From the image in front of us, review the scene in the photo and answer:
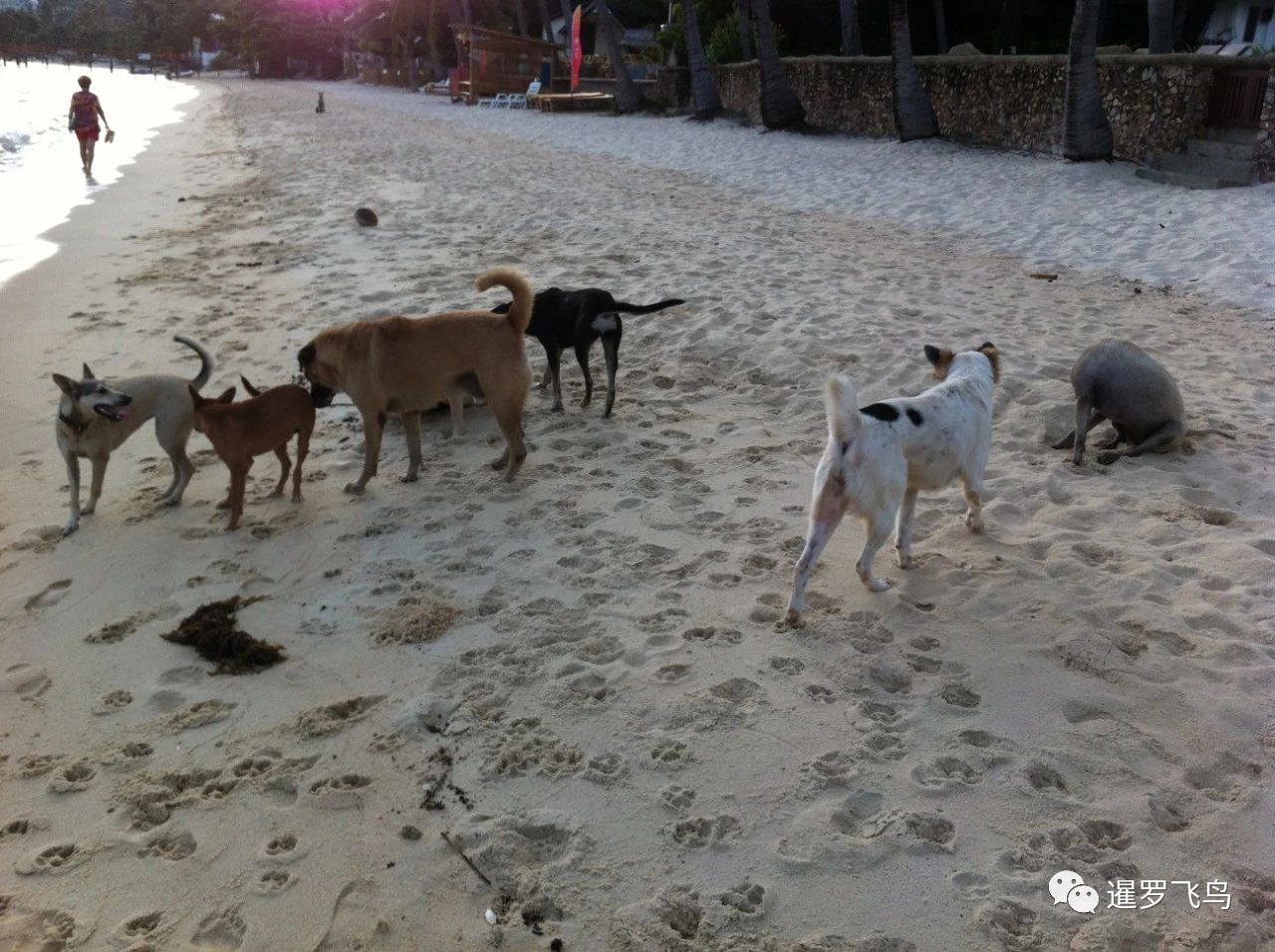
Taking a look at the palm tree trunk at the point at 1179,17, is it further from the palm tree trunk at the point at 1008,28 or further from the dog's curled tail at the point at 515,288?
the dog's curled tail at the point at 515,288

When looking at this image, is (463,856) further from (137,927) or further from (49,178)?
(49,178)

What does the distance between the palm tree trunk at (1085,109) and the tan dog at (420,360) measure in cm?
1290

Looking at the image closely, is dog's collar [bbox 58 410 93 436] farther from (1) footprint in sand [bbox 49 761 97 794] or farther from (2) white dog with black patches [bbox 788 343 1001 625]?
(2) white dog with black patches [bbox 788 343 1001 625]

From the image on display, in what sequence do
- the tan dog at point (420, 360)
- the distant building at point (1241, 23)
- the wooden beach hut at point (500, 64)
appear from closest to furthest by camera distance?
the tan dog at point (420, 360) → the distant building at point (1241, 23) → the wooden beach hut at point (500, 64)

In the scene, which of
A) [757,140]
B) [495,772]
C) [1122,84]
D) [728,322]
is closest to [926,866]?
[495,772]

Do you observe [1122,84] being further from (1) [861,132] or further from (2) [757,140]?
(2) [757,140]

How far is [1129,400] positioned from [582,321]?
3546mm

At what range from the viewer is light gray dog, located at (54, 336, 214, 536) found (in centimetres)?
487

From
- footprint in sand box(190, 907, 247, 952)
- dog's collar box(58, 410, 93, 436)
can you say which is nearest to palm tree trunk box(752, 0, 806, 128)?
dog's collar box(58, 410, 93, 436)

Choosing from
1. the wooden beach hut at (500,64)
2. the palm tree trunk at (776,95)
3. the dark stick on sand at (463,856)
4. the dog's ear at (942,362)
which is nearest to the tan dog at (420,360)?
the dog's ear at (942,362)

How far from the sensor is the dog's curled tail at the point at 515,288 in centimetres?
496

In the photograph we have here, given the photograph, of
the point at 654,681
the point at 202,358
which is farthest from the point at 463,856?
the point at 202,358

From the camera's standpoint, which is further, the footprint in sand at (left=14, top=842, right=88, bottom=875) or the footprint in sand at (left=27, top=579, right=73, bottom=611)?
the footprint in sand at (left=27, top=579, right=73, bottom=611)

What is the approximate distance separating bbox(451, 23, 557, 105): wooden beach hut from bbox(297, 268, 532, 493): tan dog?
119 ft
